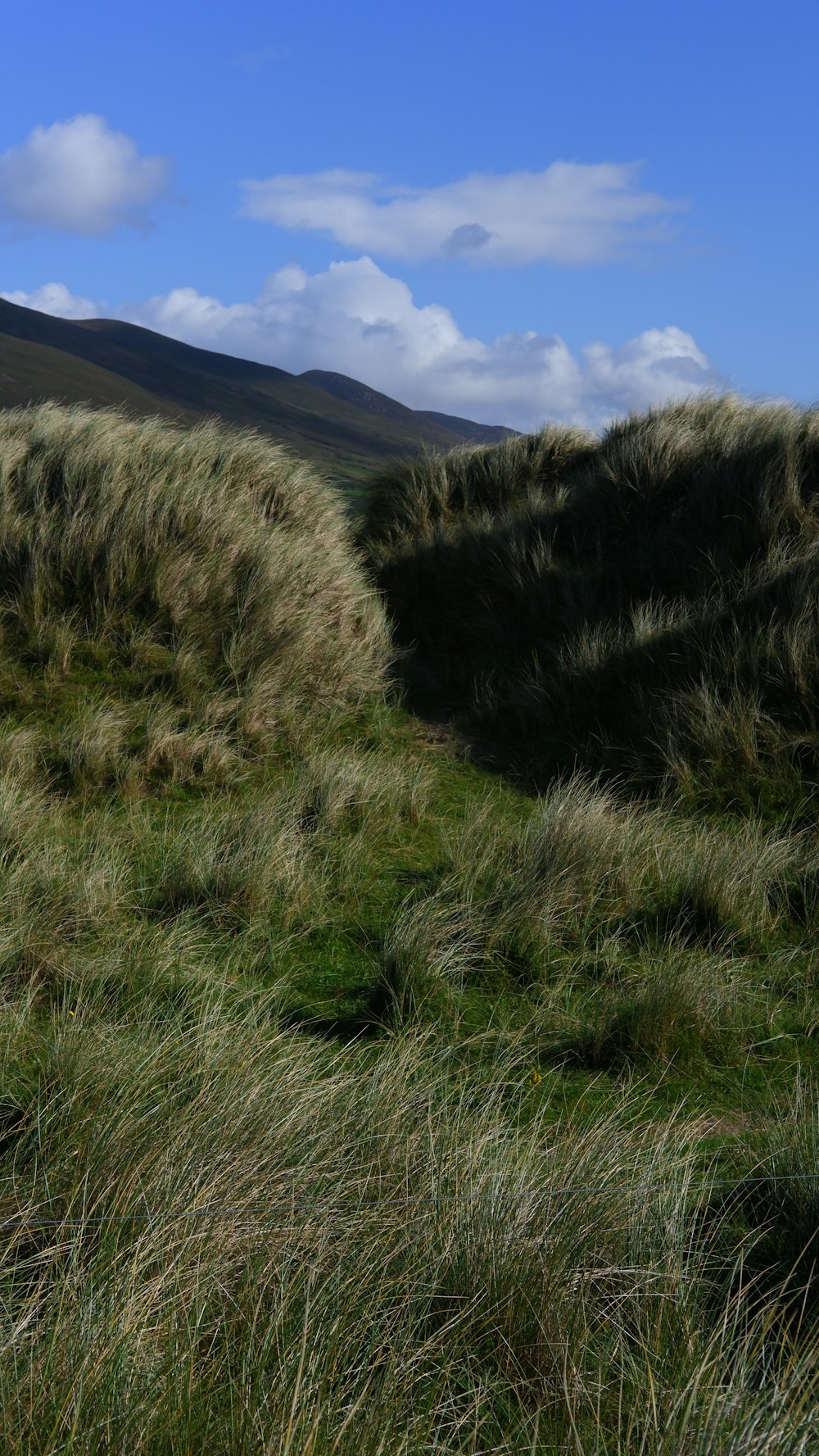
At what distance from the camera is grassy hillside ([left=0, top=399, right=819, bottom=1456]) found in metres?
2.19

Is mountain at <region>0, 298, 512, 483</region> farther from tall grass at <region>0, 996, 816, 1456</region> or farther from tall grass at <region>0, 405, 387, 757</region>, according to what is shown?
tall grass at <region>0, 996, 816, 1456</region>

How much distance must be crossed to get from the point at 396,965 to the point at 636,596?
5.79m

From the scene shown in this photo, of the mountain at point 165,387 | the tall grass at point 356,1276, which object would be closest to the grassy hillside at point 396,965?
the tall grass at point 356,1276

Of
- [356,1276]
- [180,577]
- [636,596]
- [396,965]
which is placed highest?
[636,596]

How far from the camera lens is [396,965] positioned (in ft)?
14.5

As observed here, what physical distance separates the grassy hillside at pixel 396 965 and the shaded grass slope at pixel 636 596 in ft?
0.14

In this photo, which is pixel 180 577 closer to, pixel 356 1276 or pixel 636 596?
pixel 636 596

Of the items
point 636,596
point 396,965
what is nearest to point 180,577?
point 636,596

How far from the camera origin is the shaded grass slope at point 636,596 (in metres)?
7.46

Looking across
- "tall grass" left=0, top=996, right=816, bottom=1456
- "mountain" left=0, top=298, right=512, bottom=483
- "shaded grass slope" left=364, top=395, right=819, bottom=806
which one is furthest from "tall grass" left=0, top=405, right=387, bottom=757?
"mountain" left=0, top=298, right=512, bottom=483

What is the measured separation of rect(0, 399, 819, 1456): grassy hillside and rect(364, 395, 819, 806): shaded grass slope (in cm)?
4

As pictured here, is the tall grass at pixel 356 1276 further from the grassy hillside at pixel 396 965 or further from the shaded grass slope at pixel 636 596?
the shaded grass slope at pixel 636 596

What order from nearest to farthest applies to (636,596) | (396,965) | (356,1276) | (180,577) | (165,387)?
1. (356,1276)
2. (396,965)
3. (180,577)
4. (636,596)
5. (165,387)

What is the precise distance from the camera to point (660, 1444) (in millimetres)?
1863
